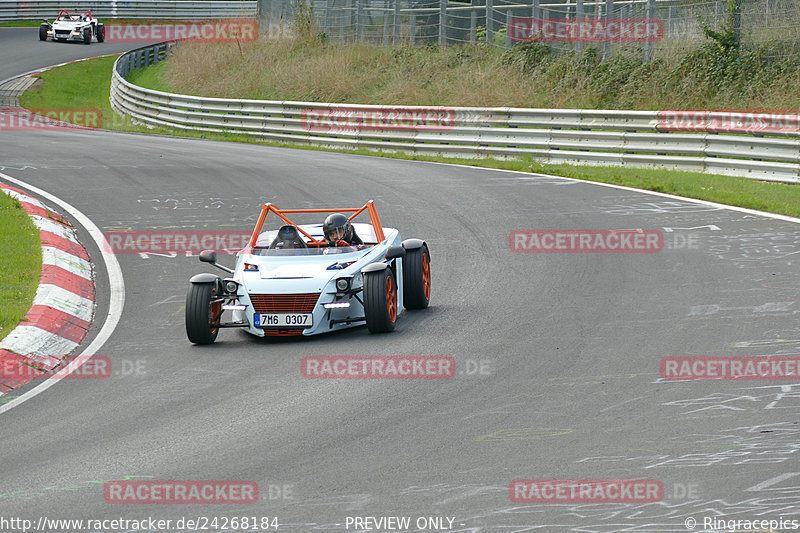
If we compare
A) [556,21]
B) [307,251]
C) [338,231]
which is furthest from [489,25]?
[307,251]

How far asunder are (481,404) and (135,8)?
57969mm

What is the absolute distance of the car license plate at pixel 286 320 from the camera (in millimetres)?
9656

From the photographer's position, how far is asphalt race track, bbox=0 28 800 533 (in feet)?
19.1

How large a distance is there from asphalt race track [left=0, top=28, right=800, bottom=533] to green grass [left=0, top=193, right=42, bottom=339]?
82cm

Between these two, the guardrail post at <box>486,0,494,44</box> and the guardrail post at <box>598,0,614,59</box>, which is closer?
the guardrail post at <box>598,0,614,59</box>

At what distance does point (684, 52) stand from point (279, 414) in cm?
2133

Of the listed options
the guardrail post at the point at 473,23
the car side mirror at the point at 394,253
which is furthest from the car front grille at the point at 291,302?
A: the guardrail post at the point at 473,23

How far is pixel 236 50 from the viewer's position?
3891cm

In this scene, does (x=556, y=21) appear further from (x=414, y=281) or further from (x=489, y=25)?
(x=414, y=281)

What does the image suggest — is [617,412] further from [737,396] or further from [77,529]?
[77,529]

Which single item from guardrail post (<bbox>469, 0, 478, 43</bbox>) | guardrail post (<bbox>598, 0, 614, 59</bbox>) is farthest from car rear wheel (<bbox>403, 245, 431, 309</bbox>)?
guardrail post (<bbox>469, 0, 478, 43</bbox>)

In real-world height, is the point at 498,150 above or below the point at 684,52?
below

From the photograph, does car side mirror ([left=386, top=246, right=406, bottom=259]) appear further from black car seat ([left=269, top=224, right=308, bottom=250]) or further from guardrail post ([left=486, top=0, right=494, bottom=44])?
guardrail post ([left=486, top=0, right=494, bottom=44])

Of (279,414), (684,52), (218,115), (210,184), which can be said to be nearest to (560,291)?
(279,414)
